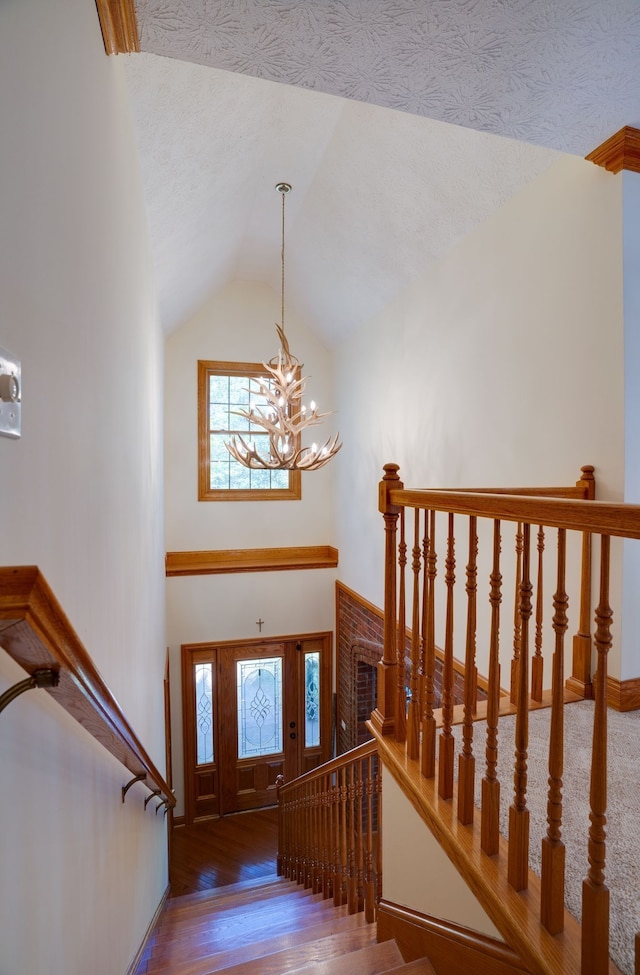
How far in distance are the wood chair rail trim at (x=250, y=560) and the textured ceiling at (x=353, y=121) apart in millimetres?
2686

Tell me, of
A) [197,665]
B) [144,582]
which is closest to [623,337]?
[144,582]

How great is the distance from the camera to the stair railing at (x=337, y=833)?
7.38 feet

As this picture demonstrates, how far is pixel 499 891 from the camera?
105 centimetres

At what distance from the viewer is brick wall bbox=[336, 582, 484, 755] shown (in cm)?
484

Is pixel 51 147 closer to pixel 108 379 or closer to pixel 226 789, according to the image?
pixel 108 379

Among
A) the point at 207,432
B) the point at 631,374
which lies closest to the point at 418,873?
the point at 631,374

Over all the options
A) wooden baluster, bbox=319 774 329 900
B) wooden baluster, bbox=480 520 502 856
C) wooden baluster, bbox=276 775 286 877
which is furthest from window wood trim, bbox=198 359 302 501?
wooden baluster, bbox=480 520 502 856

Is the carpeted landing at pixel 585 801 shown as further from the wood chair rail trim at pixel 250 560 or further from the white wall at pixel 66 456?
the wood chair rail trim at pixel 250 560

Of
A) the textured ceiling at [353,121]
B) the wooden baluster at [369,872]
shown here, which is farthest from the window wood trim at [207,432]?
the wooden baluster at [369,872]

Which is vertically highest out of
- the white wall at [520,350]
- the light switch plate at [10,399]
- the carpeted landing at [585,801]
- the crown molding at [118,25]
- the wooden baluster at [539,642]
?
the crown molding at [118,25]

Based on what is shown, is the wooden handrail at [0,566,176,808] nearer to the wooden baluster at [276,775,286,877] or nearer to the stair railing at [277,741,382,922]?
the stair railing at [277,741,382,922]

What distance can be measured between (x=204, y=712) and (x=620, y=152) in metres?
5.89

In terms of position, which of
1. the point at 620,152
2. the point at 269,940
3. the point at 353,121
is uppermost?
the point at 353,121

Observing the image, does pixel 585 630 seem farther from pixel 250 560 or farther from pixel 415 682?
pixel 250 560
